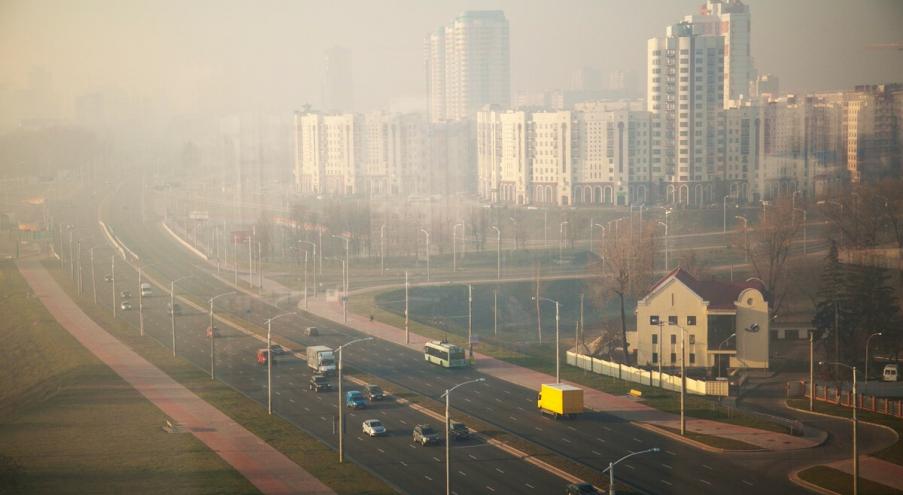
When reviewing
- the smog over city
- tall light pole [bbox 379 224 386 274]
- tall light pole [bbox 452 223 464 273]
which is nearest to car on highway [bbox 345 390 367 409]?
the smog over city

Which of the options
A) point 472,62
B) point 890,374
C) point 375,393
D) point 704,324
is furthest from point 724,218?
point 472,62

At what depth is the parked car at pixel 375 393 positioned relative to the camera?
2411 centimetres

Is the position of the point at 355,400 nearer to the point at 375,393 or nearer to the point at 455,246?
the point at 375,393

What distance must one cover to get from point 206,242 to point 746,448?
3467 cm

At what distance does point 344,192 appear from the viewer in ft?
234

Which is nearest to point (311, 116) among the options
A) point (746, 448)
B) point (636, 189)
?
point (636, 189)

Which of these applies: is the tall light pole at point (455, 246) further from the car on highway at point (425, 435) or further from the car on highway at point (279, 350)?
the car on highway at point (425, 435)

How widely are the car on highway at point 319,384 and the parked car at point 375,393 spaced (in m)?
1.11

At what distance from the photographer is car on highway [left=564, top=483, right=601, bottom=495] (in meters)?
17.0

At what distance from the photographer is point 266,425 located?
2195 centimetres

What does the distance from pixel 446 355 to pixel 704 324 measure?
20.0ft

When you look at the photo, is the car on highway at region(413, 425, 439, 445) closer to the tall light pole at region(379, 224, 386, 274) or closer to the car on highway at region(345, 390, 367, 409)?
the car on highway at region(345, 390, 367, 409)

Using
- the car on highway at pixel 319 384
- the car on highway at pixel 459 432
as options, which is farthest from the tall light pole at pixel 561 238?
the car on highway at pixel 459 432

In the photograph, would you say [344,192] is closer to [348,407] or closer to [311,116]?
[311,116]
